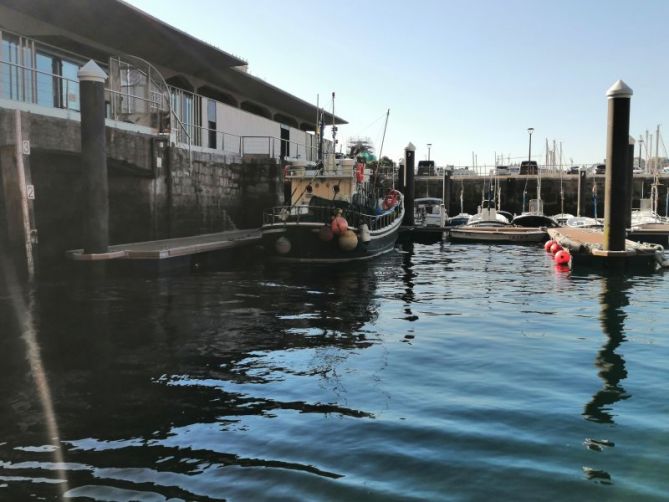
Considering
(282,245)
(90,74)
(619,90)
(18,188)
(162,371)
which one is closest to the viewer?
(162,371)

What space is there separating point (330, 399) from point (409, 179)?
88.2 ft

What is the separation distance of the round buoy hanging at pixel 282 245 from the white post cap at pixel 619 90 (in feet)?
32.2

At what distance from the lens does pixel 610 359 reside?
7.56 metres

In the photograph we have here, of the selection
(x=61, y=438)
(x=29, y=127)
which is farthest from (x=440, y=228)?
(x=61, y=438)

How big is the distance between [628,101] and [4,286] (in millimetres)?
14971

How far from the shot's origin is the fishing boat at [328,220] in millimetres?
18828

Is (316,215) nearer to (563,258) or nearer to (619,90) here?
(563,258)

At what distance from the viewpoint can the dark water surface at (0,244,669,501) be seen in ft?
13.7

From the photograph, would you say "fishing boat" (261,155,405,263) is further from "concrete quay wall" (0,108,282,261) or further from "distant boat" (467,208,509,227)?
"distant boat" (467,208,509,227)

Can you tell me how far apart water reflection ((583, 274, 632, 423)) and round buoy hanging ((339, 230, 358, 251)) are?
7.53 m

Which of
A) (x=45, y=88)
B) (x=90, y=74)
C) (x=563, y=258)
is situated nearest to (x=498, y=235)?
(x=563, y=258)

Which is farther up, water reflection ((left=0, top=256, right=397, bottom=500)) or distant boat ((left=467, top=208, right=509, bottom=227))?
distant boat ((left=467, top=208, right=509, bottom=227))

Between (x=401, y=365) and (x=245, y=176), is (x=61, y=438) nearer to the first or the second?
(x=401, y=365)

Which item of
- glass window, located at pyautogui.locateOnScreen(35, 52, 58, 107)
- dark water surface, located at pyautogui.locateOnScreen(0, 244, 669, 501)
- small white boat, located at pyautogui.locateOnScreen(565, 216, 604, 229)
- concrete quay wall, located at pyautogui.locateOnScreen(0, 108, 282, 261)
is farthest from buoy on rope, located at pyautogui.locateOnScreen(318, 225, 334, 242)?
small white boat, located at pyautogui.locateOnScreen(565, 216, 604, 229)
